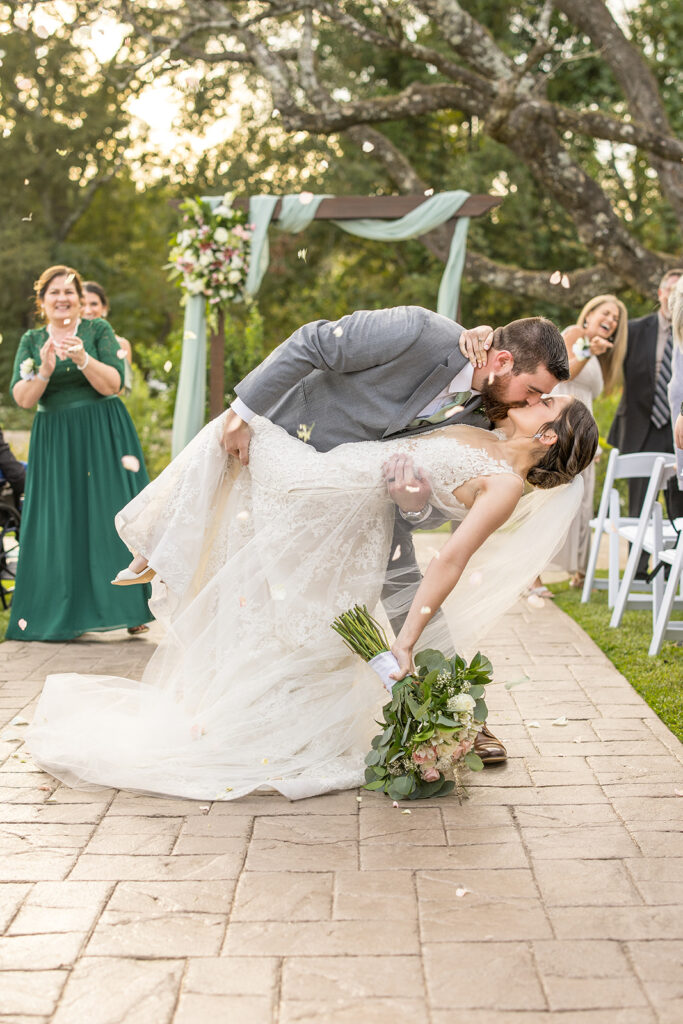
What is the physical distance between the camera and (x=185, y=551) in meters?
3.58

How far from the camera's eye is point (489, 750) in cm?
355

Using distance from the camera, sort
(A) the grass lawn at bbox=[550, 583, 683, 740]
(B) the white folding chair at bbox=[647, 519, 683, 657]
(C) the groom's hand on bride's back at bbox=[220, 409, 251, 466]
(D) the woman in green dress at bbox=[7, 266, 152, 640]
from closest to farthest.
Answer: (C) the groom's hand on bride's back at bbox=[220, 409, 251, 466] → (A) the grass lawn at bbox=[550, 583, 683, 740] → (B) the white folding chair at bbox=[647, 519, 683, 657] → (D) the woman in green dress at bbox=[7, 266, 152, 640]

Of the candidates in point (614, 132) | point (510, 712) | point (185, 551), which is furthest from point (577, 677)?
point (614, 132)

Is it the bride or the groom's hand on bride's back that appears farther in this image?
the groom's hand on bride's back

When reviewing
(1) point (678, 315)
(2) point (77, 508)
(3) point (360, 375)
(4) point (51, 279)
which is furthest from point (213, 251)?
(3) point (360, 375)

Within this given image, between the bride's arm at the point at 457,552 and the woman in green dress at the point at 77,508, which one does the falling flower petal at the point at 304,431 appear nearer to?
the bride's arm at the point at 457,552

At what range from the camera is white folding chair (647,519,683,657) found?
4.81 meters

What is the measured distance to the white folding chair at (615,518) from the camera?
230 inches

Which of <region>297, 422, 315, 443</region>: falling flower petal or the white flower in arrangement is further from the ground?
<region>297, 422, 315, 443</region>: falling flower petal

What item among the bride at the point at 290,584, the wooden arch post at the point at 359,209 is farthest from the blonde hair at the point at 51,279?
the wooden arch post at the point at 359,209

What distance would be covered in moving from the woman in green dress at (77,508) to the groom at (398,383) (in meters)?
2.02

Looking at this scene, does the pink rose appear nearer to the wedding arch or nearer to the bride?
the bride

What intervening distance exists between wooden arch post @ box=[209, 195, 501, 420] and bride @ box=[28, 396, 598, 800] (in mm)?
5696

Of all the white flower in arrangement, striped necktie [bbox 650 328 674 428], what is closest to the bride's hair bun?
the white flower in arrangement
